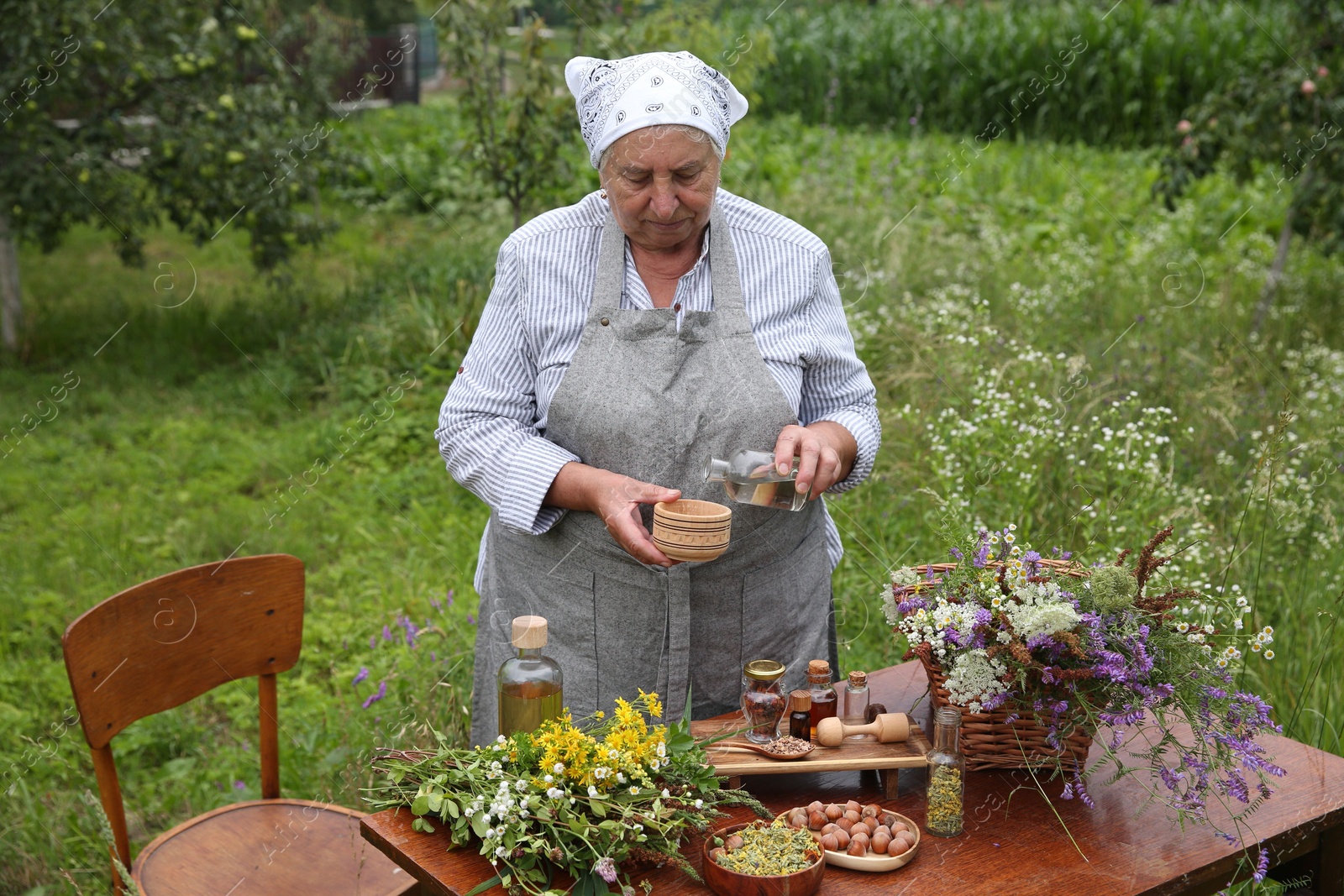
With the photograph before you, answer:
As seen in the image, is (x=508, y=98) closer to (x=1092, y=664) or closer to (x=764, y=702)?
(x=764, y=702)

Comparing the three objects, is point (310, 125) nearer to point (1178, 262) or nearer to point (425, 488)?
point (425, 488)

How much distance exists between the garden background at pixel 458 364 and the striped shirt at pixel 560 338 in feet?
A: 2.07

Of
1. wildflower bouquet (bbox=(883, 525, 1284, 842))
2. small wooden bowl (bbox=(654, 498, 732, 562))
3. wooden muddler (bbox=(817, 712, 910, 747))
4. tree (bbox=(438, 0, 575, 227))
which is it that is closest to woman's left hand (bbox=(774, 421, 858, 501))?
small wooden bowl (bbox=(654, 498, 732, 562))

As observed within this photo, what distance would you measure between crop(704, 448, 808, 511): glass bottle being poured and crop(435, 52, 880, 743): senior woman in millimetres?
31

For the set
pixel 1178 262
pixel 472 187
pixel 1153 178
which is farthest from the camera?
pixel 1153 178

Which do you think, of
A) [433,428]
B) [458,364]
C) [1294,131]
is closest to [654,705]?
[433,428]

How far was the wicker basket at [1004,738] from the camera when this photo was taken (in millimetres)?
2072

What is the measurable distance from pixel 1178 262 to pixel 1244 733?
604 cm

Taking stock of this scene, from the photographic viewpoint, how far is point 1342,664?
344 cm

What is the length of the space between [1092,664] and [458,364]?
5.26 metres

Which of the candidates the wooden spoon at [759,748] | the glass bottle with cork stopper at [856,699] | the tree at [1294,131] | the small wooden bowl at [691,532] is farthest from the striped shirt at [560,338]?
the tree at [1294,131]

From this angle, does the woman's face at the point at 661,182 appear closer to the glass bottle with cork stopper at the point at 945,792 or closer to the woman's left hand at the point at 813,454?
the woman's left hand at the point at 813,454

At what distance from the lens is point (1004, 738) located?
83.4 inches

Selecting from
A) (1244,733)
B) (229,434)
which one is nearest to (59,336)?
A: (229,434)
